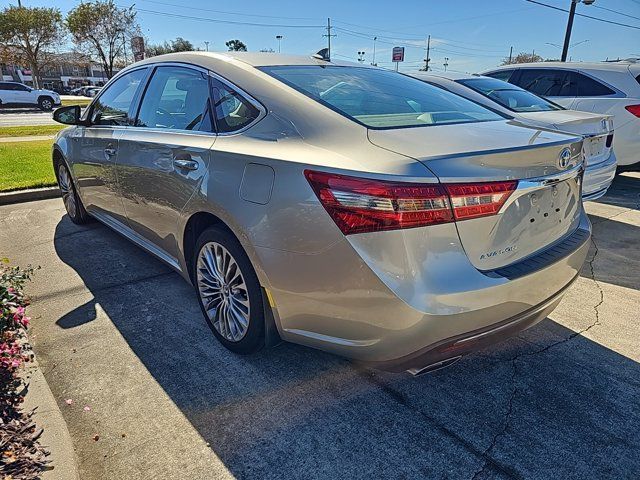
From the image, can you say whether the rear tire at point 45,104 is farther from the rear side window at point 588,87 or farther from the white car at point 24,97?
the rear side window at point 588,87

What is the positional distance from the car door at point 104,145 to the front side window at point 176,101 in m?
0.26

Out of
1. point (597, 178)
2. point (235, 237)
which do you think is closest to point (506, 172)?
point (235, 237)

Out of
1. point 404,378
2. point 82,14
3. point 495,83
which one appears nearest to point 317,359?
point 404,378

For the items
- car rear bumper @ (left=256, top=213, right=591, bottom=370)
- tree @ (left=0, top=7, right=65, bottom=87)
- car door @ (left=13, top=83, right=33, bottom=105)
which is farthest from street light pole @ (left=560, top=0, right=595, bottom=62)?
tree @ (left=0, top=7, right=65, bottom=87)

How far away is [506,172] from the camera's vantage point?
6.20 feet

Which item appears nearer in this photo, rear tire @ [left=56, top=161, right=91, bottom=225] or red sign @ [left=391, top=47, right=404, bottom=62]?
rear tire @ [left=56, top=161, right=91, bottom=225]

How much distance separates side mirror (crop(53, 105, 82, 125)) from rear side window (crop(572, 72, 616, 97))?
22.6 feet

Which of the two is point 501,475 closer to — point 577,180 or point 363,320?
point 363,320

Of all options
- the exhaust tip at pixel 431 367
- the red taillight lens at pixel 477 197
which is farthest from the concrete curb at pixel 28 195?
the red taillight lens at pixel 477 197

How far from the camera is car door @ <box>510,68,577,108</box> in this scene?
7.10 metres

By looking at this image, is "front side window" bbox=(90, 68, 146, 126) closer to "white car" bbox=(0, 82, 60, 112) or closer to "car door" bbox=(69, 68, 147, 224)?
"car door" bbox=(69, 68, 147, 224)

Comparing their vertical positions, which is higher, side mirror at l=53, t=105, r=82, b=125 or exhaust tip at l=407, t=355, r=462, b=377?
side mirror at l=53, t=105, r=82, b=125

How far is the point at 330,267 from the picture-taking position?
1915 mm

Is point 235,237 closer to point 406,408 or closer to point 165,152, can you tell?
point 165,152
